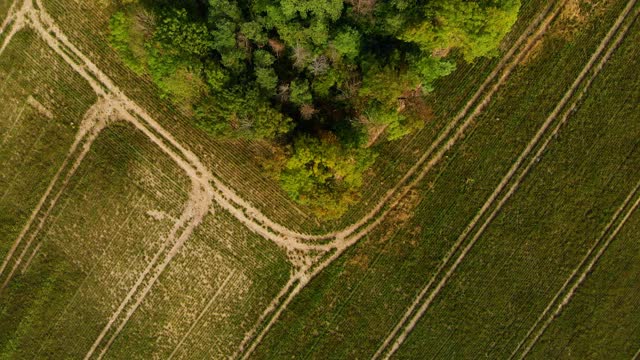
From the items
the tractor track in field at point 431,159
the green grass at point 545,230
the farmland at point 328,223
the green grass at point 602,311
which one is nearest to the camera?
the farmland at point 328,223

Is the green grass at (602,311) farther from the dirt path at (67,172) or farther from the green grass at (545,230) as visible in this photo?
the dirt path at (67,172)

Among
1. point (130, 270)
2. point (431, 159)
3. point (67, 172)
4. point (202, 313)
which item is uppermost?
point (431, 159)

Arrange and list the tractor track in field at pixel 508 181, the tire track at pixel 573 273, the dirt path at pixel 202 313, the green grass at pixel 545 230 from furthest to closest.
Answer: the tire track at pixel 573 273
the dirt path at pixel 202 313
the green grass at pixel 545 230
the tractor track in field at pixel 508 181

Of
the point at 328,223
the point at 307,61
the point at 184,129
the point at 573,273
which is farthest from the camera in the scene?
the point at 573,273

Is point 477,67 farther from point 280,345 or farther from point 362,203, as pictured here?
point 280,345

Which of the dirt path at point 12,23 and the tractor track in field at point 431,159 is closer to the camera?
the dirt path at point 12,23

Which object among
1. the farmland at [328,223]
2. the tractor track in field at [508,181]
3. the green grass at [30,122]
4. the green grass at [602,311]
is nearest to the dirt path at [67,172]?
the farmland at [328,223]

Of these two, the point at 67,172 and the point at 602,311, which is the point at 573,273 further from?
the point at 67,172

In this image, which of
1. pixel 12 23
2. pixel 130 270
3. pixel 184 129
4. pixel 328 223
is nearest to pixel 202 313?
pixel 130 270
